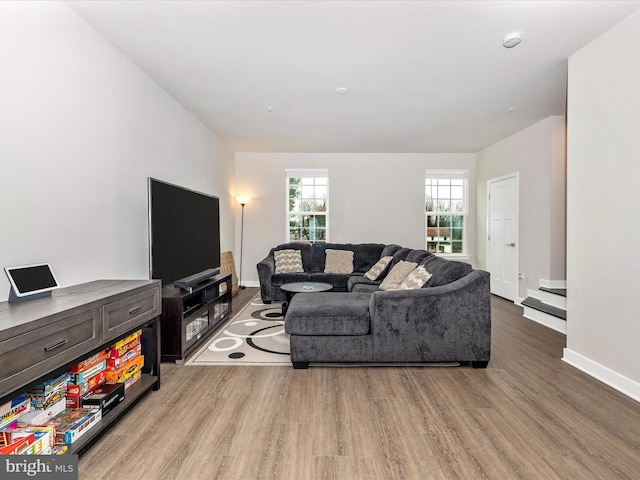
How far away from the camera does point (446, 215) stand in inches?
263

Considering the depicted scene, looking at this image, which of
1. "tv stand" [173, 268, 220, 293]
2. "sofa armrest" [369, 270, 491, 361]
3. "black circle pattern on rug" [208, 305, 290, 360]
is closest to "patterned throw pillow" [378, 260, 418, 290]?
"sofa armrest" [369, 270, 491, 361]

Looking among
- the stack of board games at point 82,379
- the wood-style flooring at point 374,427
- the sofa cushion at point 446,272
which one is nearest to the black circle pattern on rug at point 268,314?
the wood-style flooring at point 374,427

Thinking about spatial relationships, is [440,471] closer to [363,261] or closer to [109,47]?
[109,47]

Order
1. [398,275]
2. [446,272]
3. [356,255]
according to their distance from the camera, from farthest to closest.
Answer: [356,255] → [398,275] → [446,272]

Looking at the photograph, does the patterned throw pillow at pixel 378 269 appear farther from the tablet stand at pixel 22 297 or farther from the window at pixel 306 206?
the tablet stand at pixel 22 297

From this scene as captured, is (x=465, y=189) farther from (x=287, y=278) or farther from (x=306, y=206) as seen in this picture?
(x=287, y=278)

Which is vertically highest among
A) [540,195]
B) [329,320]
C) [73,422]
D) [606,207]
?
[540,195]

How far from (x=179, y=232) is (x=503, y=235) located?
4.87m

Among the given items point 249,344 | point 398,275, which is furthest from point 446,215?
point 249,344

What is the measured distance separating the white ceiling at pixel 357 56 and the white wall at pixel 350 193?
1697mm

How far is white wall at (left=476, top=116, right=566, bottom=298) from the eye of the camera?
14.6 feet

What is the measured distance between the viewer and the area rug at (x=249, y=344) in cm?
296

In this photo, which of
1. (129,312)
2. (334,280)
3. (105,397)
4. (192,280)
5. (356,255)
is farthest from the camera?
(356,255)

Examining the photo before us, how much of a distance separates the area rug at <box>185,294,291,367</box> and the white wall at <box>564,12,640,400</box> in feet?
7.92
